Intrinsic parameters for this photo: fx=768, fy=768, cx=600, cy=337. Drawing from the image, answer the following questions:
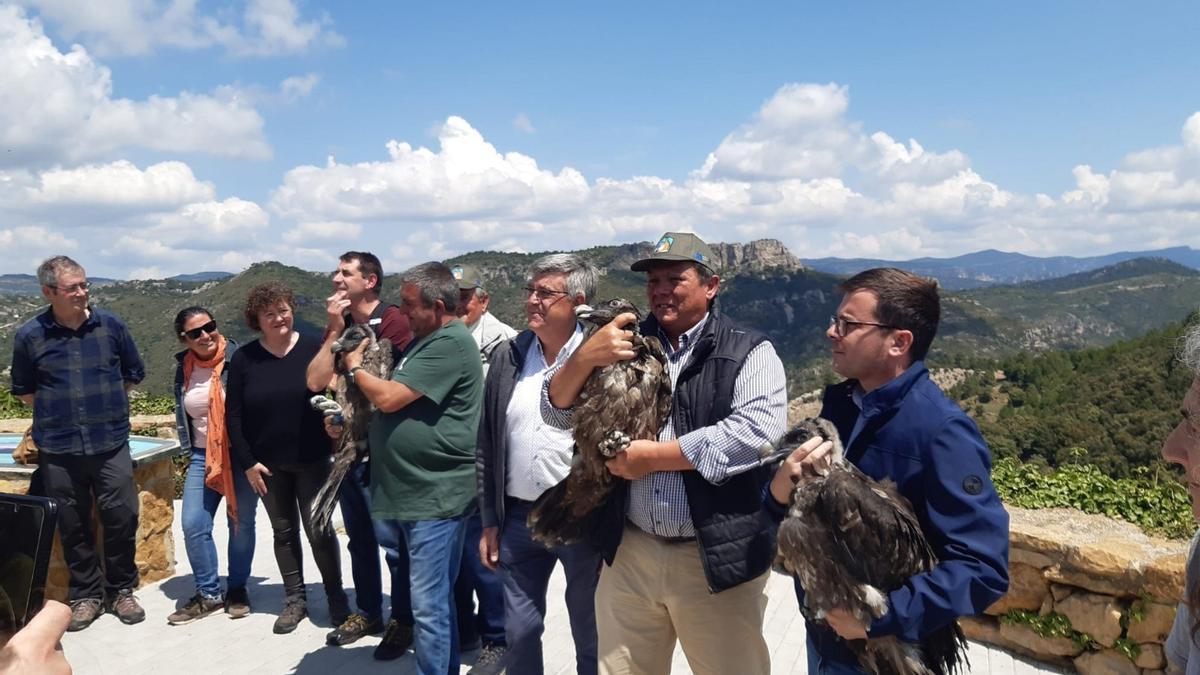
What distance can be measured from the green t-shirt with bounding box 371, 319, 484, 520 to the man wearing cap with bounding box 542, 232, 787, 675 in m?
0.95

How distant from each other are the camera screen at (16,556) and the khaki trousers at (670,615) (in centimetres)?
178

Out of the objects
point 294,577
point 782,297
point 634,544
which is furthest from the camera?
point 782,297

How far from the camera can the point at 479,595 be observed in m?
4.33

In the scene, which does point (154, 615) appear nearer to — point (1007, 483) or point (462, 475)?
point (462, 475)

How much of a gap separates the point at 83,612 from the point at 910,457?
17.2 feet

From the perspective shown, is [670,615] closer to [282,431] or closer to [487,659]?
[487,659]

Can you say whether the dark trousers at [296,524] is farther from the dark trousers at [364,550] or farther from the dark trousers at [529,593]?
the dark trousers at [529,593]

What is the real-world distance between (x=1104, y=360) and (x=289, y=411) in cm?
4280

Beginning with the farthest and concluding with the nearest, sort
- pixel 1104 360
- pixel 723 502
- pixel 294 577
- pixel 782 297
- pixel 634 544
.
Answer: pixel 782 297 < pixel 1104 360 < pixel 294 577 < pixel 634 544 < pixel 723 502

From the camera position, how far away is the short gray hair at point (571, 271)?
315cm

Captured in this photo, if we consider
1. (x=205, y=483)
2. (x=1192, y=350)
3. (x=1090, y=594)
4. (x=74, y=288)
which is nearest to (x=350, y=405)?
(x=205, y=483)

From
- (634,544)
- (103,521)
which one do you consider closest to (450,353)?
(634,544)

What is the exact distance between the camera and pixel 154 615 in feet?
16.9

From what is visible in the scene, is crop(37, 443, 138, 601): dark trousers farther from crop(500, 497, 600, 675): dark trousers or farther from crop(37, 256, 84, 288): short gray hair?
crop(500, 497, 600, 675): dark trousers
